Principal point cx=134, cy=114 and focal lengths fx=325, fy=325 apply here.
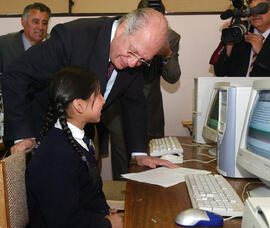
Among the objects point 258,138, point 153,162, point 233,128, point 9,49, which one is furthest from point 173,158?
point 9,49

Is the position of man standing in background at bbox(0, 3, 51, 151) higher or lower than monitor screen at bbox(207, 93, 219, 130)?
higher

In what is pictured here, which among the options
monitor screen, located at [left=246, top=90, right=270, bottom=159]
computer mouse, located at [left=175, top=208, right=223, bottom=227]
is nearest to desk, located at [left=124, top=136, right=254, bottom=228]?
computer mouse, located at [left=175, top=208, right=223, bottom=227]

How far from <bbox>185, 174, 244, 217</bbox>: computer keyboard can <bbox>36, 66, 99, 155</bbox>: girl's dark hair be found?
0.38 meters

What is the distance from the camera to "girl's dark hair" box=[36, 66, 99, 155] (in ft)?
3.54

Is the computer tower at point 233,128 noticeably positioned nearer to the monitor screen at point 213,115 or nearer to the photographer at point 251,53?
the monitor screen at point 213,115

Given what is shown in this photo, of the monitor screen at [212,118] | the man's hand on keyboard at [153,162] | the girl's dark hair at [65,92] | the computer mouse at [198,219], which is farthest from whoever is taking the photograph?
the monitor screen at [212,118]

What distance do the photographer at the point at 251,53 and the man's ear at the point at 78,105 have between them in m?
1.19

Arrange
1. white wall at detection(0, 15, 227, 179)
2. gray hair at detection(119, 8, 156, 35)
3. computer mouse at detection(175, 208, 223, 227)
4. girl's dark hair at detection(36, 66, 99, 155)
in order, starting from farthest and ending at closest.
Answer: white wall at detection(0, 15, 227, 179), gray hair at detection(119, 8, 156, 35), girl's dark hair at detection(36, 66, 99, 155), computer mouse at detection(175, 208, 223, 227)

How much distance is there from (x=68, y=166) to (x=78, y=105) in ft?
0.72

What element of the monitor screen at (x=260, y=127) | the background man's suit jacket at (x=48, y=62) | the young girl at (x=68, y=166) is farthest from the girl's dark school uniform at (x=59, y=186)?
the monitor screen at (x=260, y=127)

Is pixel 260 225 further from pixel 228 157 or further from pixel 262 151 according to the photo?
pixel 228 157

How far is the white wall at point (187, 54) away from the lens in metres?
2.82

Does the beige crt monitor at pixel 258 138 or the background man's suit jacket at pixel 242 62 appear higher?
the background man's suit jacket at pixel 242 62

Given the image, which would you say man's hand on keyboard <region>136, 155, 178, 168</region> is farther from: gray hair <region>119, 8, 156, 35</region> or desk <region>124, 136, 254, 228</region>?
gray hair <region>119, 8, 156, 35</region>
